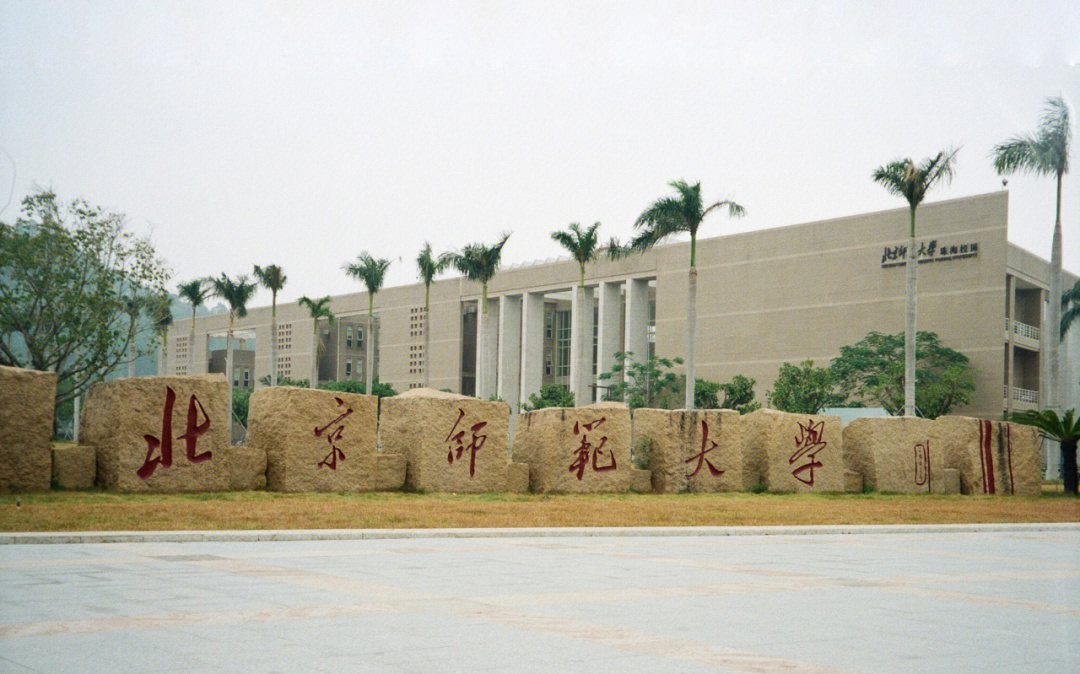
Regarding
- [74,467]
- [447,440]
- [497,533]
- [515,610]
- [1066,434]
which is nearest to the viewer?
[515,610]

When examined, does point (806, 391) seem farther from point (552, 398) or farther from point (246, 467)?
point (246, 467)

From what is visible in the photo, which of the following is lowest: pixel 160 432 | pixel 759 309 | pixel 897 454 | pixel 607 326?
pixel 897 454

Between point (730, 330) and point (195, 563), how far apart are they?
54.4 metres

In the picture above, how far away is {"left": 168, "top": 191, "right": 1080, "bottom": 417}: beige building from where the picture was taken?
51562 mm

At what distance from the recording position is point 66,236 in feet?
90.3

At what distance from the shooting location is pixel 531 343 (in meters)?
73.2

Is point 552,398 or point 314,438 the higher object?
point 552,398

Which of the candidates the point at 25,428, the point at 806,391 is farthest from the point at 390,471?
the point at 806,391

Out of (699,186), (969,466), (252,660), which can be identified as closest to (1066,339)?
(969,466)

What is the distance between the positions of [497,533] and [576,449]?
10251 mm

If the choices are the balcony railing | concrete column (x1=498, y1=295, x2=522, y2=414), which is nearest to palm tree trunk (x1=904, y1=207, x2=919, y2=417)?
the balcony railing

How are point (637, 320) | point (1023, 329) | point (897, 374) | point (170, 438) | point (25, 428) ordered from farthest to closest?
point (637, 320)
point (1023, 329)
point (897, 374)
point (170, 438)
point (25, 428)

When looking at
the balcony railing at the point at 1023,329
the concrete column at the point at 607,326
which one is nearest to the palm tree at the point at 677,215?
the balcony railing at the point at 1023,329

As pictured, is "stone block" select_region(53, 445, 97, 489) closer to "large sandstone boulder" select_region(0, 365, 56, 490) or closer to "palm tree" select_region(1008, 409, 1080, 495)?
"large sandstone boulder" select_region(0, 365, 56, 490)
